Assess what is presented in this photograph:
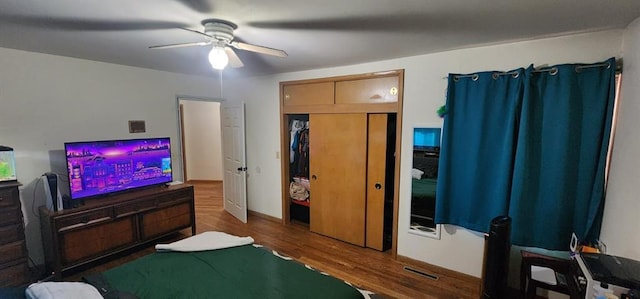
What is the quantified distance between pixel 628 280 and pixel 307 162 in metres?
3.48

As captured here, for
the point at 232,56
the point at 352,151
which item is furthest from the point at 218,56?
the point at 352,151

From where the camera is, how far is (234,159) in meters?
4.55

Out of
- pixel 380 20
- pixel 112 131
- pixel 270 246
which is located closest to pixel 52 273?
pixel 112 131

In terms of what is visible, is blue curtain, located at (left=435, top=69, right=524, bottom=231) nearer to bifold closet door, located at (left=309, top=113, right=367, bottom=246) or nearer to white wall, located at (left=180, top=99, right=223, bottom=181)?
bifold closet door, located at (left=309, top=113, right=367, bottom=246)

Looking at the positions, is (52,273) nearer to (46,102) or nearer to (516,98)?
(46,102)

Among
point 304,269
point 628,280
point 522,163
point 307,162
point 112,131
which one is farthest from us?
point 307,162

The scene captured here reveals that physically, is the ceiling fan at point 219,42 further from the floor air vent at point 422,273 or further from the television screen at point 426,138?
the floor air vent at point 422,273

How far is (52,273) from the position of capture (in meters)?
2.84

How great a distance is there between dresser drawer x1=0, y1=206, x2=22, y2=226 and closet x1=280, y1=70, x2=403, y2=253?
2.83 metres

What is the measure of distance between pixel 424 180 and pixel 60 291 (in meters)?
3.05

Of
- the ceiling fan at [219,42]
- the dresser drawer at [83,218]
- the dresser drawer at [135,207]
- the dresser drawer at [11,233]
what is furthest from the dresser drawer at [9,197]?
the ceiling fan at [219,42]

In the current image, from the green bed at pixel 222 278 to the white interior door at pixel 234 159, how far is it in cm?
216

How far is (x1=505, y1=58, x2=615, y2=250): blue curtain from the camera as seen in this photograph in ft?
6.75

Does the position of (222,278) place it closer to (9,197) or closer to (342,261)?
(342,261)
